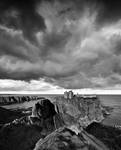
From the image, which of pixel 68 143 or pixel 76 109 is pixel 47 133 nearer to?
pixel 68 143

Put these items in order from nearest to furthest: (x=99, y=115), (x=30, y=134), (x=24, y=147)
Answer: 1. (x=24, y=147)
2. (x=30, y=134)
3. (x=99, y=115)

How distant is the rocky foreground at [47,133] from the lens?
10.7 meters

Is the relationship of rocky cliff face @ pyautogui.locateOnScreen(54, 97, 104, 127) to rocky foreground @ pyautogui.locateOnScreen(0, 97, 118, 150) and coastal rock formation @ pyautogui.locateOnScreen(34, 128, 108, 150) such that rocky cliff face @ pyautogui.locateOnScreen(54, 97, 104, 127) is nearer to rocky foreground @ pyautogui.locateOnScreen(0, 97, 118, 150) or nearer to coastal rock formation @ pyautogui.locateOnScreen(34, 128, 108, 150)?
rocky foreground @ pyautogui.locateOnScreen(0, 97, 118, 150)

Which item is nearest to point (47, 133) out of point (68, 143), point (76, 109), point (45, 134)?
point (45, 134)

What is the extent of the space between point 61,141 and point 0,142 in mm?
21808

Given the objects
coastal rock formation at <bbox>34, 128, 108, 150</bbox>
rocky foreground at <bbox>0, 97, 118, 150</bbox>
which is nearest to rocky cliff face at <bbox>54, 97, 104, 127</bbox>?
rocky foreground at <bbox>0, 97, 118, 150</bbox>

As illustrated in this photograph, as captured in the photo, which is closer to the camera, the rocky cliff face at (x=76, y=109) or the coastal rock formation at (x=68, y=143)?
the coastal rock formation at (x=68, y=143)

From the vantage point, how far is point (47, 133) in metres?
34.0

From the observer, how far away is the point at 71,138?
11391mm

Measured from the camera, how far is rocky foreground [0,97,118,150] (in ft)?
35.0

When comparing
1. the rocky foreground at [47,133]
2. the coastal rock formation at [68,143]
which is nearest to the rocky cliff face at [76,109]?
the rocky foreground at [47,133]

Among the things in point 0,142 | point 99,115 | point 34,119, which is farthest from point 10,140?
point 99,115

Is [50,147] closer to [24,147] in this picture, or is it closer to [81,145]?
[81,145]

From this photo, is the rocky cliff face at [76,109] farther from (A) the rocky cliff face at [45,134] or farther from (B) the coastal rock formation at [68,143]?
(B) the coastal rock formation at [68,143]
